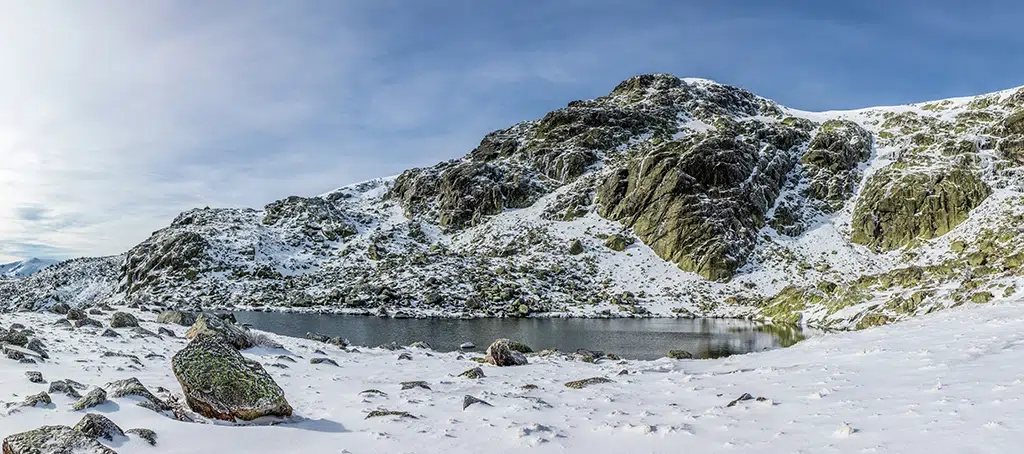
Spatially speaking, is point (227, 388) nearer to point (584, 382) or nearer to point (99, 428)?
point (99, 428)

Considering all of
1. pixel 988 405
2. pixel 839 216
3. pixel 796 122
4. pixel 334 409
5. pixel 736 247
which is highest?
pixel 796 122

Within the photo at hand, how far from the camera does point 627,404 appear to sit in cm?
1451

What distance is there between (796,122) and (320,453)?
153 metres

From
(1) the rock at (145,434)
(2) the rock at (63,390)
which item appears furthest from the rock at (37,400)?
(1) the rock at (145,434)

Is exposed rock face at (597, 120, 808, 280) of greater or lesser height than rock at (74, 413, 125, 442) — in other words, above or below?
above

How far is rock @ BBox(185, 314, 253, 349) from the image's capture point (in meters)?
21.9

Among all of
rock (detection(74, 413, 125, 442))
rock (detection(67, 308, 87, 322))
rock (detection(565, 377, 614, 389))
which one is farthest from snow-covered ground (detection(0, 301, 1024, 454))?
rock (detection(67, 308, 87, 322))

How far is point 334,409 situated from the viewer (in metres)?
13.6

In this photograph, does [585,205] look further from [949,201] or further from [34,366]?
[34,366]

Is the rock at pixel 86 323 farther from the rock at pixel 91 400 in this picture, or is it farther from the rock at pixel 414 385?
the rock at pixel 414 385

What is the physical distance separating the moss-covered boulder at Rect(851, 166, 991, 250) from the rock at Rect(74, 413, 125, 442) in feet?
366

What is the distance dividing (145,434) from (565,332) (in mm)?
46192

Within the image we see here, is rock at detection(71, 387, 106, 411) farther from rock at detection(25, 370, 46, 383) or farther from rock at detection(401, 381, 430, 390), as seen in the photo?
rock at detection(401, 381, 430, 390)

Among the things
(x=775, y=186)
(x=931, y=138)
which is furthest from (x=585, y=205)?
(x=931, y=138)
